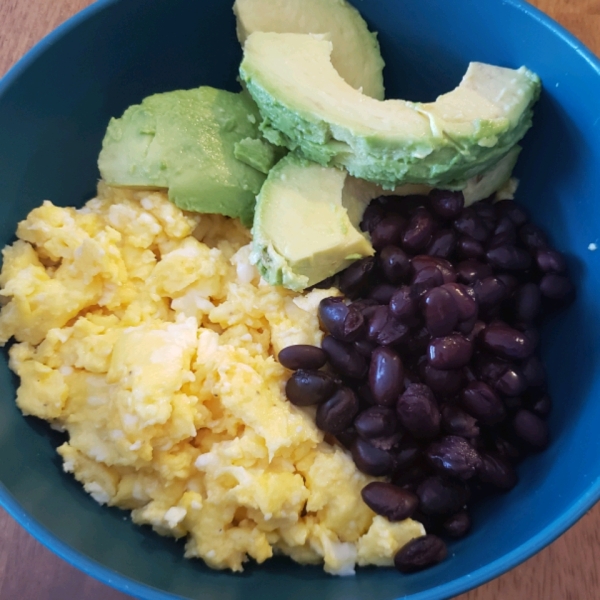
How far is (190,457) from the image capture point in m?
1.24

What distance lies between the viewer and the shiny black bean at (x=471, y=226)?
1.34 metres

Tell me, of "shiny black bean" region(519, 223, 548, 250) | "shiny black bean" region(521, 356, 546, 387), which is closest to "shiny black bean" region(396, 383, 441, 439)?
"shiny black bean" region(521, 356, 546, 387)

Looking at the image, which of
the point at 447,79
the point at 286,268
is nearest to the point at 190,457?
the point at 286,268

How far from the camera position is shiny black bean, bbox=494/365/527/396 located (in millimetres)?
1212

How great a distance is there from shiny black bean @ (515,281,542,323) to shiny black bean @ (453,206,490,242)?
0.15 m

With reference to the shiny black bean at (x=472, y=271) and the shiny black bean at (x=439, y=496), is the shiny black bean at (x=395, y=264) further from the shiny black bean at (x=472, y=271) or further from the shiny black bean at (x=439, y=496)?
the shiny black bean at (x=439, y=496)

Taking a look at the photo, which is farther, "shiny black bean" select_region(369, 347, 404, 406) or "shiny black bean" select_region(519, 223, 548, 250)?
"shiny black bean" select_region(519, 223, 548, 250)

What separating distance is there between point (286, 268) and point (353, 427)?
0.36m

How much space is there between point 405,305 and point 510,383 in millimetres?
263

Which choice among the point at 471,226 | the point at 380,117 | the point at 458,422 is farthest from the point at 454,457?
the point at 380,117

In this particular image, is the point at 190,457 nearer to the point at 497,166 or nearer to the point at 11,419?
the point at 11,419

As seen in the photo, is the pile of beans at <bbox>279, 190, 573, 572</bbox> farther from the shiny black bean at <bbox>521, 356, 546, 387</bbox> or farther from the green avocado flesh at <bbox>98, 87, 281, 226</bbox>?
the green avocado flesh at <bbox>98, 87, 281, 226</bbox>

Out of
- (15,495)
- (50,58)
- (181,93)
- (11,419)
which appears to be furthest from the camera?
(181,93)

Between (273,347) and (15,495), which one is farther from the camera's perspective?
(273,347)
